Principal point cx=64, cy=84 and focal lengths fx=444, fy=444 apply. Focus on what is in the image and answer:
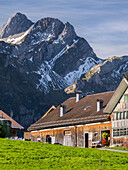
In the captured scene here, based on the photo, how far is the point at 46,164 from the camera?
94.1 feet

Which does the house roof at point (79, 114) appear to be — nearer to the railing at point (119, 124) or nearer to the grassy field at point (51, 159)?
the railing at point (119, 124)

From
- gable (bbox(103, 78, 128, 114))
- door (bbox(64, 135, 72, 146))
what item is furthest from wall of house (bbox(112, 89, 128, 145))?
door (bbox(64, 135, 72, 146))

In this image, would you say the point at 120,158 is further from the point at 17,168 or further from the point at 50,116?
the point at 50,116

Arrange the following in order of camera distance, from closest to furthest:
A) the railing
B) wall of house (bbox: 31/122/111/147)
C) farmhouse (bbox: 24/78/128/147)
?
the railing → farmhouse (bbox: 24/78/128/147) → wall of house (bbox: 31/122/111/147)

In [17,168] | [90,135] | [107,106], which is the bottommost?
[17,168]

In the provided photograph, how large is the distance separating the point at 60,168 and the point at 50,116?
156 ft

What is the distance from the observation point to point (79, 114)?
220 feet

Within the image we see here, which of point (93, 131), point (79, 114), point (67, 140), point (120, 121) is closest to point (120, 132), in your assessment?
point (120, 121)

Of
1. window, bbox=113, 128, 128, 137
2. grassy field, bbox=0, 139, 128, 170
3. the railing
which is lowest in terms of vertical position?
grassy field, bbox=0, 139, 128, 170

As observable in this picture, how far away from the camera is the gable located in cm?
6156

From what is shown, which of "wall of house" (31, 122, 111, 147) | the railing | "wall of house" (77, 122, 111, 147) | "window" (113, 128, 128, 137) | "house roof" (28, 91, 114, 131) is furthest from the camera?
"house roof" (28, 91, 114, 131)

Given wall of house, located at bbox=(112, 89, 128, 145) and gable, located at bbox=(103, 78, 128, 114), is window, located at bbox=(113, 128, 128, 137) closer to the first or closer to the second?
wall of house, located at bbox=(112, 89, 128, 145)

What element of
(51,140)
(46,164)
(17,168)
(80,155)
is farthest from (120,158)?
(51,140)

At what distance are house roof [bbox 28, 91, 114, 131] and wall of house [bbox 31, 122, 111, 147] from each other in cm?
88
